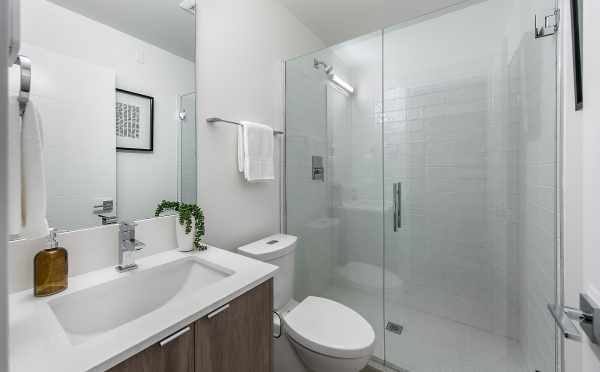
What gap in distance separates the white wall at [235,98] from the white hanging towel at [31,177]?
716 millimetres

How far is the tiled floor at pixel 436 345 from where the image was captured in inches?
57.6

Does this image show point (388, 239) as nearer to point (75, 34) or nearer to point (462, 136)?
point (462, 136)

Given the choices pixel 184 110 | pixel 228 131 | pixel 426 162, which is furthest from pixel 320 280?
pixel 184 110

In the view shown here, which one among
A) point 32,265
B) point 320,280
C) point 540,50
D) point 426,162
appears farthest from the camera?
point 320,280

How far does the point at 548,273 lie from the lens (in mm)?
1114

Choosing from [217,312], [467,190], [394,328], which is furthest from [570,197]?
[217,312]

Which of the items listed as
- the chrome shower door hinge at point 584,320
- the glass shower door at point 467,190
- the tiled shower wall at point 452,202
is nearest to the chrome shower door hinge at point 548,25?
the glass shower door at point 467,190

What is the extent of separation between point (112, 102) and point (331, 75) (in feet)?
4.88

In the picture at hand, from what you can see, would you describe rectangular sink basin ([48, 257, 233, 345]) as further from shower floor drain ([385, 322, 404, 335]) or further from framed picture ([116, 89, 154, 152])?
shower floor drain ([385, 322, 404, 335])

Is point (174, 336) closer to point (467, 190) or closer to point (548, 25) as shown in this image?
point (467, 190)

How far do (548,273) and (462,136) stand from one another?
35.1 inches

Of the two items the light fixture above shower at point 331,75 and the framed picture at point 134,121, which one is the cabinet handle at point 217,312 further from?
the light fixture above shower at point 331,75

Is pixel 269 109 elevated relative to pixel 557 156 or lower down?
elevated

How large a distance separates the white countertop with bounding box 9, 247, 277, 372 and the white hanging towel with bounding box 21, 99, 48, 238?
235mm
